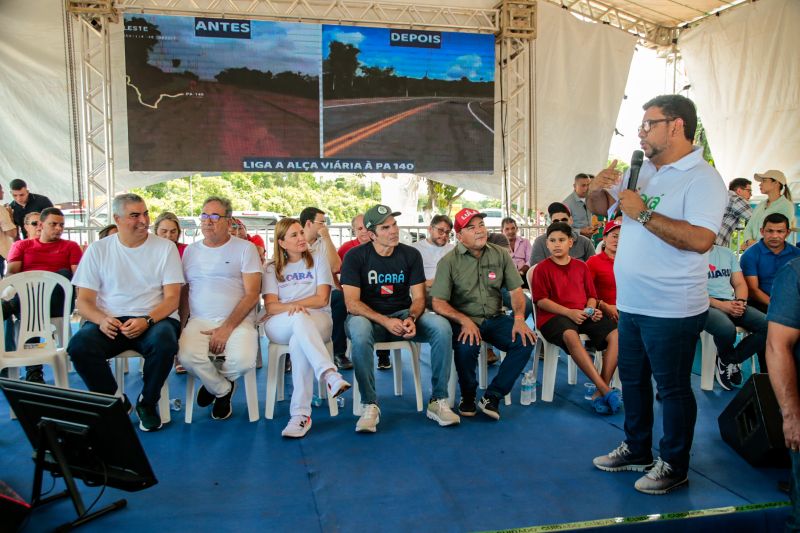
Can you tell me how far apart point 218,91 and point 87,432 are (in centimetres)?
553

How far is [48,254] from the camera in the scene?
442 centimetres

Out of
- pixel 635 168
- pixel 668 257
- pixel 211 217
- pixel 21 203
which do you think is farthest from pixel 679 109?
pixel 21 203

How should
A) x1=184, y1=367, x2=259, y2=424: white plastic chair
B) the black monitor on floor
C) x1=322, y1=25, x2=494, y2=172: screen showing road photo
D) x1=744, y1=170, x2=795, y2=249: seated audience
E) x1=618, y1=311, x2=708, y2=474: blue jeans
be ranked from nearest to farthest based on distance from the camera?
the black monitor on floor
x1=618, y1=311, x2=708, y2=474: blue jeans
x1=184, y1=367, x2=259, y2=424: white plastic chair
x1=744, y1=170, x2=795, y2=249: seated audience
x1=322, y1=25, x2=494, y2=172: screen showing road photo

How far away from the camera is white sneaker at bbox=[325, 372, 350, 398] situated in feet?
10.1

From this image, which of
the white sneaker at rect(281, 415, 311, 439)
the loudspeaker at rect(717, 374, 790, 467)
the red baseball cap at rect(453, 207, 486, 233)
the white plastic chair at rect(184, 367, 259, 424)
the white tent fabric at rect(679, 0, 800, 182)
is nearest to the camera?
the loudspeaker at rect(717, 374, 790, 467)

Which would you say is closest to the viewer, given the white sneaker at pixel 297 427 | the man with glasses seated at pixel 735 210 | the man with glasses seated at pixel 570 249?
the white sneaker at pixel 297 427

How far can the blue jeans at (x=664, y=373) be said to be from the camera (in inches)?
88.3

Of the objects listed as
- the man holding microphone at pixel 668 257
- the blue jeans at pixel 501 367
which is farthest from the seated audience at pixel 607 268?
the man holding microphone at pixel 668 257

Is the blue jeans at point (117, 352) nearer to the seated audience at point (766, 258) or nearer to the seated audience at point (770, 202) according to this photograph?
the seated audience at point (766, 258)

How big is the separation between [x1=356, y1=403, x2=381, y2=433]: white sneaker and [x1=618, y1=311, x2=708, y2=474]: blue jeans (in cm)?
129

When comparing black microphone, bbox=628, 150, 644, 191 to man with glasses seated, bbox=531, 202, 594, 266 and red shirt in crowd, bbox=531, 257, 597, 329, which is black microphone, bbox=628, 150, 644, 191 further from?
man with glasses seated, bbox=531, 202, 594, 266

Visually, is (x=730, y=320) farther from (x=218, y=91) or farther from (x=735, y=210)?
(x=218, y=91)

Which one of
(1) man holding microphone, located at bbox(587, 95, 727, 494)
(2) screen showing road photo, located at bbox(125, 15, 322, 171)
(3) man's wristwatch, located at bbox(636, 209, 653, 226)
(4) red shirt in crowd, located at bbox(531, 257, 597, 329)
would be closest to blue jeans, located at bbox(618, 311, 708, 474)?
(1) man holding microphone, located at bbox(587, 95, 727, 494)

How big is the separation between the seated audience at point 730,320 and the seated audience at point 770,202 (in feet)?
6.10
